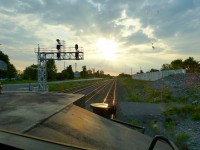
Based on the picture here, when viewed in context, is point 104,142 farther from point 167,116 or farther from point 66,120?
point 167,116

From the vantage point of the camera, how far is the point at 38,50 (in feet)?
121

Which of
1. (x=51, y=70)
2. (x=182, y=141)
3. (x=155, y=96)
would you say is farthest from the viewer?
(x=51, y=70)

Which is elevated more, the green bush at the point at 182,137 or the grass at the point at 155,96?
the grass at the point at 155,96

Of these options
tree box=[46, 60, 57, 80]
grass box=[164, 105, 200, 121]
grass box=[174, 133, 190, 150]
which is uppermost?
tree box=[46, 60, 57, 80]

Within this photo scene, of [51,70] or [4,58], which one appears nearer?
[4,58]

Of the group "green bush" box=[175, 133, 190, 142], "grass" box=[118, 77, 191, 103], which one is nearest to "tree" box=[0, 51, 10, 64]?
"grass" box=[118, 77, 191, 103]

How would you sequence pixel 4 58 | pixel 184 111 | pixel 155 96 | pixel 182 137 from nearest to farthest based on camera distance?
pixel 182 137, pixel 184 111, pixel 155 96, pixel 4 58

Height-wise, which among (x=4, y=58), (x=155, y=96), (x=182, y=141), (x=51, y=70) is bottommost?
(x=182, y=141)

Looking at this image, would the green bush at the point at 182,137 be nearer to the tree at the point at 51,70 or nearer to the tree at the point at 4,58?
the tree at the point at 4,58

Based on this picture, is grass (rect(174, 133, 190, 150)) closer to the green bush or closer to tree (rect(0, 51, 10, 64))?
the green bush

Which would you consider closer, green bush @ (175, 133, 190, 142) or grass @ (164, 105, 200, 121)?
green bush @ (175, 133, 190, 142)

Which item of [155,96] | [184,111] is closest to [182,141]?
[184,111]

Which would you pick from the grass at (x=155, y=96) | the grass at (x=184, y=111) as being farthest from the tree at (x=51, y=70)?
the grass at (x=184, y=111)

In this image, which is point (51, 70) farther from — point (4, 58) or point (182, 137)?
point (182, 137)
